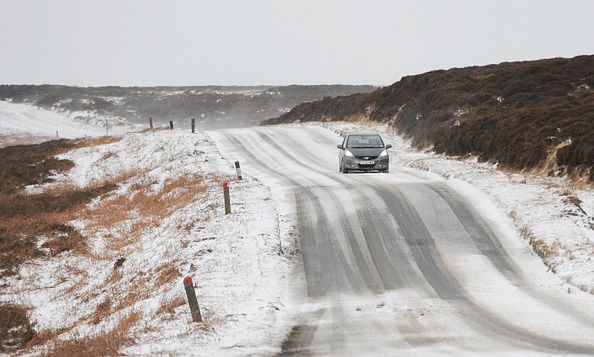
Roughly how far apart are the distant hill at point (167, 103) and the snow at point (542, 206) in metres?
61.9


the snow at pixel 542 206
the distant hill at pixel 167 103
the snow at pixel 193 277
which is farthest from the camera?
the distant hill at pixel 167 103

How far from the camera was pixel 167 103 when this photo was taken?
103 metres

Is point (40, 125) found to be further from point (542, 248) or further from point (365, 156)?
point (542, 248)

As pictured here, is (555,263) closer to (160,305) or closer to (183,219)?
(160,305)

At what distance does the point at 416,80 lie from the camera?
Answer: 1613 inches

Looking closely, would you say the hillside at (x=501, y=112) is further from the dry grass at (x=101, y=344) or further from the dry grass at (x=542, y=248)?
the dry grass at (x=101, y=344)

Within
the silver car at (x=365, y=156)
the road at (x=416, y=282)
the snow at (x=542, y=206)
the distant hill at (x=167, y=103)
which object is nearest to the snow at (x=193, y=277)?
the road at (x=416, y=282)

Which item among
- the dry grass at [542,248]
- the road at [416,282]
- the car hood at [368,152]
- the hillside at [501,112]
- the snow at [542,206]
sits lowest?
the road at [416,282]

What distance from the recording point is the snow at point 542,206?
11484 mm

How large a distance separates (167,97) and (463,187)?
3900 inches

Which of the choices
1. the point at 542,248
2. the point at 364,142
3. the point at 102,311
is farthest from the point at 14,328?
the point at 364,142

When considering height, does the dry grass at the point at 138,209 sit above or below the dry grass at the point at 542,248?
below

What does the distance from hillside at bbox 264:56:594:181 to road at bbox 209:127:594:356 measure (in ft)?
13.1

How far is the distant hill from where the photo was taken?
87500 mm
